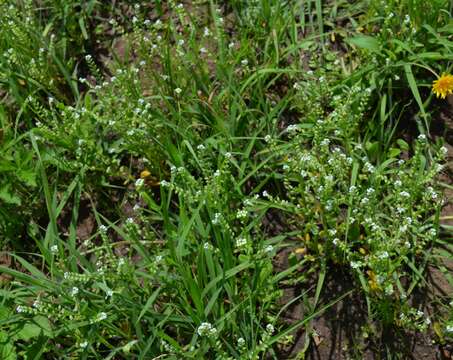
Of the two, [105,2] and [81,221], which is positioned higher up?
[105,2]

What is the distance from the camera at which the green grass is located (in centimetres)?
238

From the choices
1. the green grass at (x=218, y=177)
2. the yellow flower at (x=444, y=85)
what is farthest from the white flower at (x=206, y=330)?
the yellow flower at (x=444, y=85)

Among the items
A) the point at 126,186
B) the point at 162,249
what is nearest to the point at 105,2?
the point at 126,186

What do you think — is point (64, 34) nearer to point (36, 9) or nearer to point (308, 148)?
point (36, 9)

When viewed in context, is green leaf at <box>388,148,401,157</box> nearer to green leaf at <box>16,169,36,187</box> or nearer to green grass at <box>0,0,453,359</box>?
green grass at <box>0,0,453,359</box>

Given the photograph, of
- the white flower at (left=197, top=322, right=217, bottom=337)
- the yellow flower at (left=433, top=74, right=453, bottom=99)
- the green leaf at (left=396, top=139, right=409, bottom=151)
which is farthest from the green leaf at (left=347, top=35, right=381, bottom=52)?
the white flower at (left=197, top=322, right=217, bottom=337)

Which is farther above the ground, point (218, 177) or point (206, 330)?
point (218, 177)

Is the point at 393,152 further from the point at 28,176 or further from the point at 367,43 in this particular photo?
the point at 28,176

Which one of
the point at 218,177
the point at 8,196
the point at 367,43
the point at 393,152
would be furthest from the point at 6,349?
the point at 367,43

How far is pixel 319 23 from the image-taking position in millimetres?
3238

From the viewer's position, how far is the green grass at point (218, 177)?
7.79 feet

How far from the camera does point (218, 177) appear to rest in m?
2.48

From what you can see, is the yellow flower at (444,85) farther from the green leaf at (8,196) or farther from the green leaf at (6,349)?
the green leaf at (6,349)

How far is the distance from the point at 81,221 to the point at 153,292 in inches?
31.0
